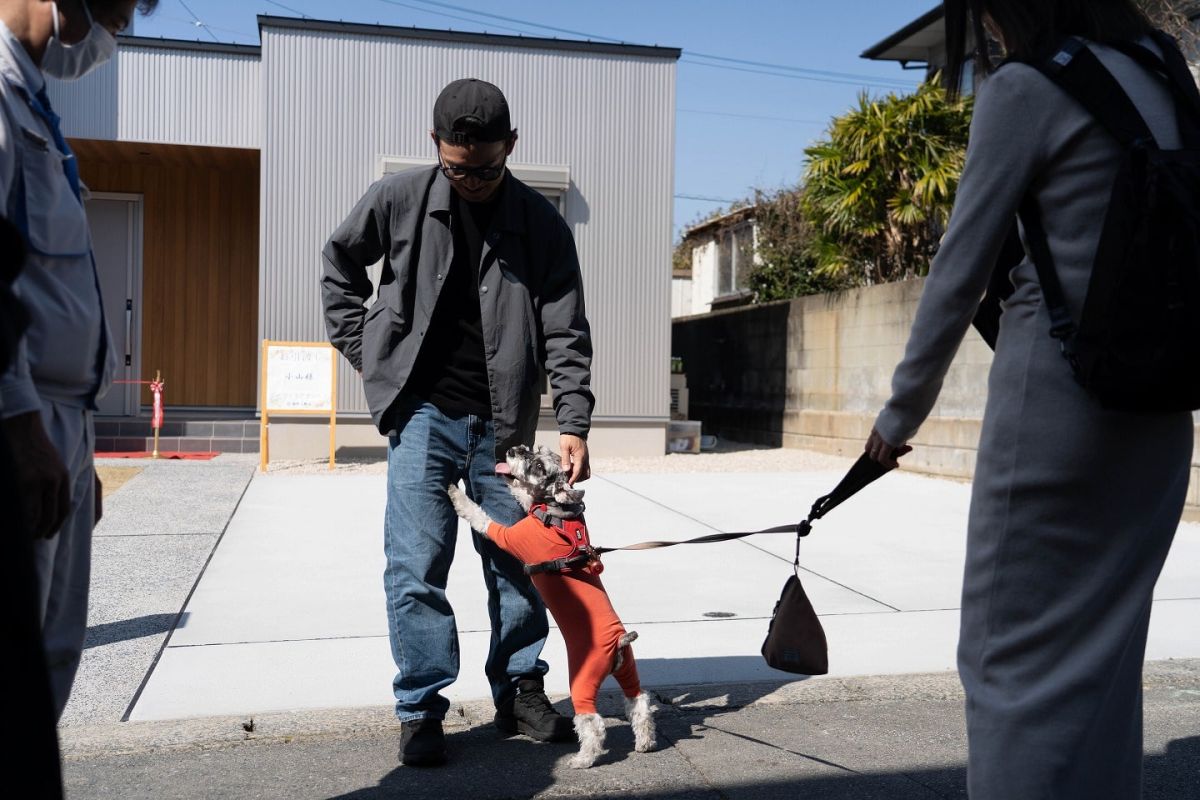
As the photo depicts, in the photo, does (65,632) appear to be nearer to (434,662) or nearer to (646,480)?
(434,662)

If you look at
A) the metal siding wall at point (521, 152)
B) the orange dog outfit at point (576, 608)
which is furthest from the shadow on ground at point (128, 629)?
the metal siding wall at point (521, 152)

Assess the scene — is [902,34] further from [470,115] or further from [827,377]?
[470,115]

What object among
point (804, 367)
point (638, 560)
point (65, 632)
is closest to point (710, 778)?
point (65, 632)

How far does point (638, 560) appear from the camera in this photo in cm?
685

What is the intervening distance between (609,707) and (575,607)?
746mm

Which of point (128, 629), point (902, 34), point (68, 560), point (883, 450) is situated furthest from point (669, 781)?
point (902, 34)

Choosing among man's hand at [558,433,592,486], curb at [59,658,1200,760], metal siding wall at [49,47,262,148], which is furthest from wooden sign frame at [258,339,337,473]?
man's hand at [558,433,592,486]

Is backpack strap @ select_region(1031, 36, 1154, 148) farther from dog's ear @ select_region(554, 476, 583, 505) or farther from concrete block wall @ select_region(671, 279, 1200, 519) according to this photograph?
concrete block wall @ select_region(671, 279, 1200, 519)

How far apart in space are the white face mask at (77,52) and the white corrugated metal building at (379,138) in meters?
10.6

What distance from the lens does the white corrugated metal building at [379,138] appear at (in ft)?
42.2

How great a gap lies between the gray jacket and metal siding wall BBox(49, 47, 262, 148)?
34.6 ft

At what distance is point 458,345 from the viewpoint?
12.3 ft

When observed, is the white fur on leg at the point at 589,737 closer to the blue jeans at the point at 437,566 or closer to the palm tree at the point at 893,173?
the blue jeans at the point at 437,566

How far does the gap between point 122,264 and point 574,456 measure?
1336cm
